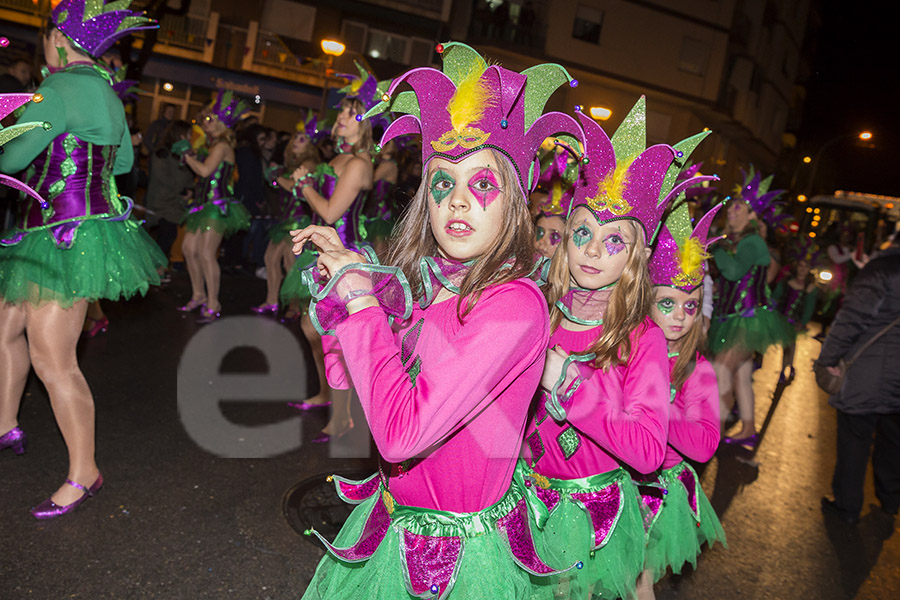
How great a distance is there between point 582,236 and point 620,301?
0.96ft

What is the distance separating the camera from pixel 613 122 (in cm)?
2653

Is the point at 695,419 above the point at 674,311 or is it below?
below

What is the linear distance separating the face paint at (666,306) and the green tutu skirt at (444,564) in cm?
160

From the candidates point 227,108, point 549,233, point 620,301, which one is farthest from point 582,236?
point 227,108

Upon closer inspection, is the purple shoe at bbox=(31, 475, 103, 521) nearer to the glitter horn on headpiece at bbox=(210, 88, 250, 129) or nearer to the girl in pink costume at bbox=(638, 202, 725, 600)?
the girl in pink costume at bbox=(638, 202, 725, 600)

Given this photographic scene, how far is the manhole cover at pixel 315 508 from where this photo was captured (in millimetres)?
3705

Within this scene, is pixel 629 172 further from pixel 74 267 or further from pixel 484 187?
pixel 74 267

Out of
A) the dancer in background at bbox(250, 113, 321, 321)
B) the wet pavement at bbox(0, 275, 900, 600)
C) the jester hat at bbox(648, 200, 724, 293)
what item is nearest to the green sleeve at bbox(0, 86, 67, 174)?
the wet pavement at bbox(0, 275, 900, 600)

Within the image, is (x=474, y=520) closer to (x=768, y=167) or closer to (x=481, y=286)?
(x=481, y=286)

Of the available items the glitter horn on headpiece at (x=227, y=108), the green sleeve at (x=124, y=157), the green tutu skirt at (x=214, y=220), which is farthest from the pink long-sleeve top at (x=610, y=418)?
the glitter horn on headpiece at (x=227, y=108)

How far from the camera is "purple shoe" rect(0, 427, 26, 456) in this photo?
12.3ft

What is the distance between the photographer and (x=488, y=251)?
1782 mm

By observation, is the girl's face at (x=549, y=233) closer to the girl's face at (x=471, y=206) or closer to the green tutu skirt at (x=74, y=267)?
the green tutu skirt at (x=74, y=267)

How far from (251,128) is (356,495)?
389 inches
